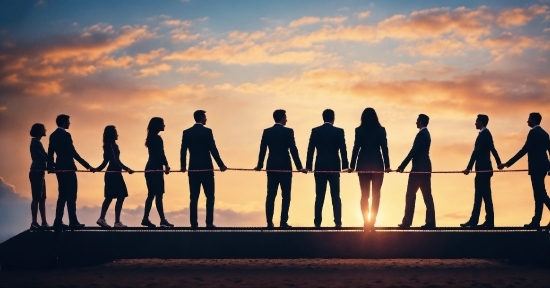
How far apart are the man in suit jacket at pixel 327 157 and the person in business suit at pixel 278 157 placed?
348 millimetres

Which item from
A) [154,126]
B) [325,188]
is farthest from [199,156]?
[325,188]

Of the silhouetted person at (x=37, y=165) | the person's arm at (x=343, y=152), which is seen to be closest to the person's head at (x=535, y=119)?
the person's arm at (x=343, y=152)

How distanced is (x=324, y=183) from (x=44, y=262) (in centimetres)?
663

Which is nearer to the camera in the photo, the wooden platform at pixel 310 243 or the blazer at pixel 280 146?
the blazer at pixel 280 146

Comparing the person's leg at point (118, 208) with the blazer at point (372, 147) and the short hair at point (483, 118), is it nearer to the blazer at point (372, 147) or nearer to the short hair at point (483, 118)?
the blazer at point (372, 147)

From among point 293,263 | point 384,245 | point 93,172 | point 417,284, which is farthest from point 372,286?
point 93,172

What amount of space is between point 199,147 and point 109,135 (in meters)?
2.12

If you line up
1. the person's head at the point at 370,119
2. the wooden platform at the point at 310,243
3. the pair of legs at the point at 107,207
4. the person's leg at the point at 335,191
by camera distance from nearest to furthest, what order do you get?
the person's head at the point at 370,119 → the person's leg at the point at 335,191 → the wooden platform at the point at 310,243 → the pair of legs at the point at 107,207

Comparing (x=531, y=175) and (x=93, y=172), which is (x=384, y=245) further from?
(x=93, y=172)

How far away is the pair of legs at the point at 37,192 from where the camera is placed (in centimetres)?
1553

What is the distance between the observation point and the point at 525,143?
50.9ft

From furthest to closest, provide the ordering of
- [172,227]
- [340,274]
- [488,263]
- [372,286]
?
1. [488,263]
2. [172,227]
3. [340,274]
4. [372,286]

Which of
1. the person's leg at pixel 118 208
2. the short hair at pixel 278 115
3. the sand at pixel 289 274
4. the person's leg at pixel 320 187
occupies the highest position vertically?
the short hair at pixel 278 115

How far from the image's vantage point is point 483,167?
15.3 metres
